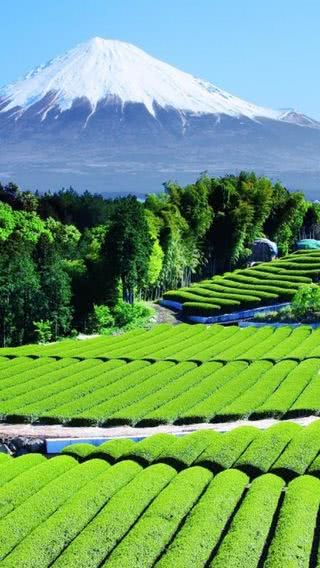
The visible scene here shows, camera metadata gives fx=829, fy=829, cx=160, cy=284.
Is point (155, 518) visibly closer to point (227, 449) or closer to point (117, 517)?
point (117, 517)

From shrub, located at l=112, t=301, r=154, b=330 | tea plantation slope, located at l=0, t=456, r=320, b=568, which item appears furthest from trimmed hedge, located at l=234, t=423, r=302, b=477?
shrub, located at l=112, t=301, r=154, b=330

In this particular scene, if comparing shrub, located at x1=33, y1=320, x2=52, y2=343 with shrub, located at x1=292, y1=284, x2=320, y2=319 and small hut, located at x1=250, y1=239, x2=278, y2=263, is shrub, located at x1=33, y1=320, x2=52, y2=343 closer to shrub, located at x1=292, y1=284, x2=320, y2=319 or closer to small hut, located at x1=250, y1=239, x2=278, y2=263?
shrub, located at x1=292, y1=284, x2=320, y2=319

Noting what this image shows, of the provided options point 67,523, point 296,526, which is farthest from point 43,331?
point 296,526

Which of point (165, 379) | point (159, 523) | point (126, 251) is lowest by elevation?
point (165, 379)

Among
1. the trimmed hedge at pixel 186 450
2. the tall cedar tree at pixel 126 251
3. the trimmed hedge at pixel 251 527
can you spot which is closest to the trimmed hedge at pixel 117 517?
the trimmed hedge at pixel 186 450

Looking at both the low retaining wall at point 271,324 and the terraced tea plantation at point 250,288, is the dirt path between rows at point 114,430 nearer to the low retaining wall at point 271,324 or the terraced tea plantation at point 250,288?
the low retaining wall at point 271,324

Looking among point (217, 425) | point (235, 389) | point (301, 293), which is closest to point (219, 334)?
point (301, 293)
